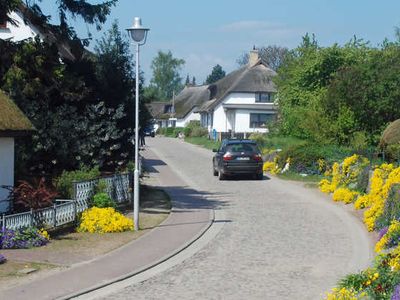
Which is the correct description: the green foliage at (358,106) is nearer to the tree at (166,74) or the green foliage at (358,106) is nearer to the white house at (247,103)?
the white house at (247,103)

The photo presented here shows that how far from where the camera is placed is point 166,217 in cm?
1716

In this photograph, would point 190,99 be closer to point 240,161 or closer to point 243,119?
point 243,119

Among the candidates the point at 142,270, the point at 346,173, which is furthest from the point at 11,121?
the point at 346,173

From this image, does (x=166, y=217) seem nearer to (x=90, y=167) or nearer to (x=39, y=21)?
(x=90, y=167)

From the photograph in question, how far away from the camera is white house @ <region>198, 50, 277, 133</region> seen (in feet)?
235

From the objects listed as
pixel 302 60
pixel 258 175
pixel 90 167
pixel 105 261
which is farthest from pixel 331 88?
pixel 105 261

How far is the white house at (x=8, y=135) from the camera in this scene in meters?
14.7

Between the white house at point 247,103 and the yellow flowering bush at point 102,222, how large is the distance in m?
55.1

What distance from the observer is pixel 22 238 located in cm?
1228

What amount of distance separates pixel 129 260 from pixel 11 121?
203 inches

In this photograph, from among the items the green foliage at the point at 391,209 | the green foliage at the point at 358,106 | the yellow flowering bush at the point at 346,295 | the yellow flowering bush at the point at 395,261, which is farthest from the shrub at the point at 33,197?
the green foliage at the point at 358,106

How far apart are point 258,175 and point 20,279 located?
773 inches

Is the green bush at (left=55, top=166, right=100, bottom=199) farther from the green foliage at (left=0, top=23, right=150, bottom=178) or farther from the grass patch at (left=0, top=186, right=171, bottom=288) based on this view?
the grass patch at (left=0, top=186, right=171, bottom=288)

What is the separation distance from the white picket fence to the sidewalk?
5.62 ft
